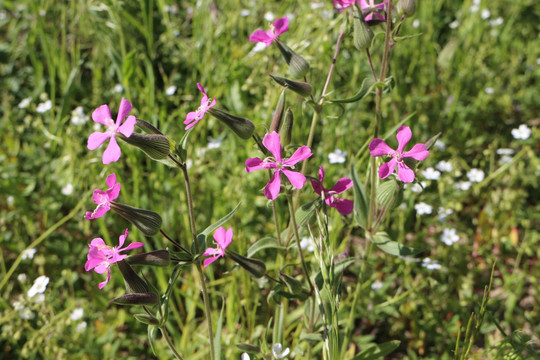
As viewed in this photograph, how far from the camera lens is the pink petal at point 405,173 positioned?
1.29 m

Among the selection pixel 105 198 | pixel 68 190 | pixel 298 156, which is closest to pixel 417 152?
pixel 298 156

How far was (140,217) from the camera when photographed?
1.19m

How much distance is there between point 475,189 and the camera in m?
2.46

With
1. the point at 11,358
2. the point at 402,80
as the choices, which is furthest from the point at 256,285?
the point at 402,80

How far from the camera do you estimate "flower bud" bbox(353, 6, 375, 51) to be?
1468mm

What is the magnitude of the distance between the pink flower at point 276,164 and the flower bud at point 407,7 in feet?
2.17

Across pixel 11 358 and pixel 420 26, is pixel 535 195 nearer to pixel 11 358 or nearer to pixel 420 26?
pixel 420 26

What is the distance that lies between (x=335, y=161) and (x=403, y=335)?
83 cm

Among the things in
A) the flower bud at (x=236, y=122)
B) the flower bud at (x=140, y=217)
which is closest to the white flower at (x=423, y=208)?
the flower bud at (x=236, y=122)

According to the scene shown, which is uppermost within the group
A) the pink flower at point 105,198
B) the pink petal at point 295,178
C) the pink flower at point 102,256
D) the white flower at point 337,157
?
the pink flower at point 105,198

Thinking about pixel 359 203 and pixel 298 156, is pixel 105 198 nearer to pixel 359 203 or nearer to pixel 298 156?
pixel 298 156

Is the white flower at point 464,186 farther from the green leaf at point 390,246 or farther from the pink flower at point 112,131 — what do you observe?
the pink flower at point 112,131

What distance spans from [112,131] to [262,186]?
1171 mm

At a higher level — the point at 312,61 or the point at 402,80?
the point at 312,61
